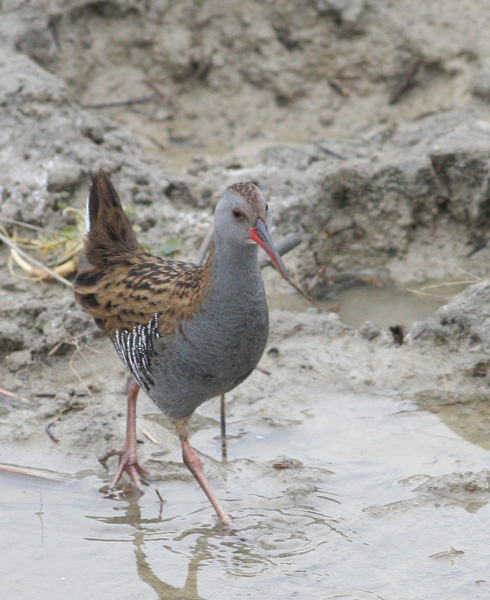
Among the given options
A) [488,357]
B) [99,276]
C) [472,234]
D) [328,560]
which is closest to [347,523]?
[328,560]

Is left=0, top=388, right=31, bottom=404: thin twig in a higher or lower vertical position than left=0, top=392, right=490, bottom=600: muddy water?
higher

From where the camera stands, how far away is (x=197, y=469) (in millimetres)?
4152

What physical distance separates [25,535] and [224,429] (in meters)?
1.14

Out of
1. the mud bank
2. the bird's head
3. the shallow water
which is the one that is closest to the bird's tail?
the mud bank

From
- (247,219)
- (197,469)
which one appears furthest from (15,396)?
(247,219)

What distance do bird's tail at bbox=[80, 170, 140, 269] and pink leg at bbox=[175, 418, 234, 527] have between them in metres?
0.96

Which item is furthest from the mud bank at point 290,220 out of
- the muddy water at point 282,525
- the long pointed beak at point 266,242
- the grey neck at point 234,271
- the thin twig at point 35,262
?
the long pointed beak at point 266,242

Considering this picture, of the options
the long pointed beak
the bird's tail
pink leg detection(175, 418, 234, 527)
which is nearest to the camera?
the long pointed beak

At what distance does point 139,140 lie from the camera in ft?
24.8

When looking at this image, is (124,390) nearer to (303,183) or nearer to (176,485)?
(176,485)

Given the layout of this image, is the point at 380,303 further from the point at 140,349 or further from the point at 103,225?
the point at 140,349

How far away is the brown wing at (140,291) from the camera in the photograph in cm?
396

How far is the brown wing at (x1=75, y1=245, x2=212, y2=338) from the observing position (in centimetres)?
396

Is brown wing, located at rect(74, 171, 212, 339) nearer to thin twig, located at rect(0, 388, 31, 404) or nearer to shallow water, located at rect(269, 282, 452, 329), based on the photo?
thin twig, located at rect(0, 388, 31, 404)
